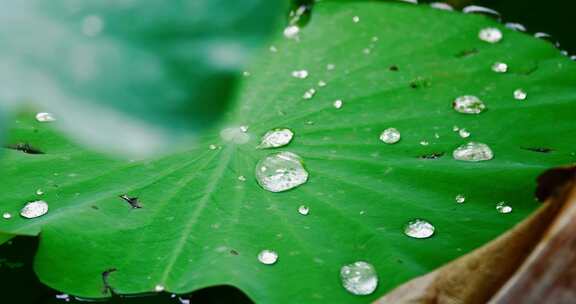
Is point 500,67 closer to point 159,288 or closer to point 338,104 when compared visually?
point 338,104

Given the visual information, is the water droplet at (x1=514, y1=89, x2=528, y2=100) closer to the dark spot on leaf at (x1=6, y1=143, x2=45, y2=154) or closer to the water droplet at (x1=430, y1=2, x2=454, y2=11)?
the water droplet at (x1=430, y1=2, x2=454, y2=11)

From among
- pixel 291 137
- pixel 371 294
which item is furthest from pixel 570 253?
pixel 291 137

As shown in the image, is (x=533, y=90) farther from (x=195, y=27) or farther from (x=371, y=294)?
(x=195, y=27)

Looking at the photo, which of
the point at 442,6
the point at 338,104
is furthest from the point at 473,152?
the point at 442,6

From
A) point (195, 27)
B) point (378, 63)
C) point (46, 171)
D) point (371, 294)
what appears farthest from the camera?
point (195, 27)

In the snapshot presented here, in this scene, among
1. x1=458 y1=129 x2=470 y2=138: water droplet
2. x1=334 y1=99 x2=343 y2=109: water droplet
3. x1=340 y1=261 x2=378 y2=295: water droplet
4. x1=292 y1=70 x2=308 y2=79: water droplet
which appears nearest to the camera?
x1=340 y1=261 x2=378 y2=295: water droplet

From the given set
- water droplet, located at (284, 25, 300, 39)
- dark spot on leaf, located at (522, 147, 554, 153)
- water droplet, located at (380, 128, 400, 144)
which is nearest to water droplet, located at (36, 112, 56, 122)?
water droplet, located at (284, 25, 300, 39)
